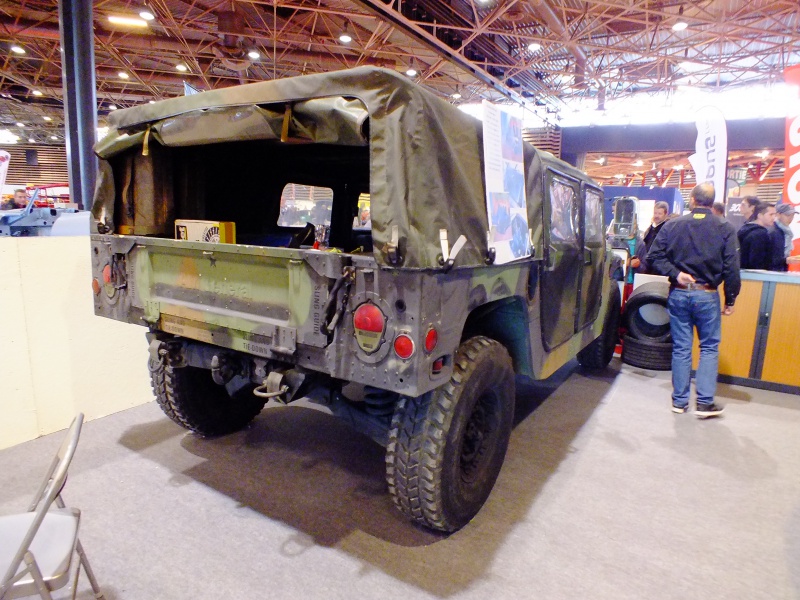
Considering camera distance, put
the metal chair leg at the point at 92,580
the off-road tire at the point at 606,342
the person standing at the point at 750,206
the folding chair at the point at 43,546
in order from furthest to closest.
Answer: the person standing at the point at 750,206 < the off-road tire at the point at 606,342 < the metal chair leg at the point at 92,580 < the folding chair at the point at 43,546

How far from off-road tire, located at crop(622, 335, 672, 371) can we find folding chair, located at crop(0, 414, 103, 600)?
534 cm

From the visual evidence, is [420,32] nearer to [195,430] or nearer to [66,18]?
[66,18]

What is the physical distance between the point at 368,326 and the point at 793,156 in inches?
291

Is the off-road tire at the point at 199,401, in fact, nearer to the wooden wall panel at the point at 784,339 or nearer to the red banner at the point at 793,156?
the wooden wall panel at the point at 784,339

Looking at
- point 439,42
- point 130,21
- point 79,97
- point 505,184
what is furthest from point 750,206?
point 130,21

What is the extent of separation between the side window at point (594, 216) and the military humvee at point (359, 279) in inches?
15.5

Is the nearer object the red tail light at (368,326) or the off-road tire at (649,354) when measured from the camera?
the red tail light at (368,326)

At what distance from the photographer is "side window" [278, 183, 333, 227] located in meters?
4.21

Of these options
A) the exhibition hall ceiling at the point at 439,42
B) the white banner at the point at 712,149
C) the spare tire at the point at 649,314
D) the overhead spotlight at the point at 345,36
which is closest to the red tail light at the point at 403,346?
the spare tire at the point at 649,314

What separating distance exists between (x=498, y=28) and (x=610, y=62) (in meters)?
5.35

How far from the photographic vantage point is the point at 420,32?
1014cm

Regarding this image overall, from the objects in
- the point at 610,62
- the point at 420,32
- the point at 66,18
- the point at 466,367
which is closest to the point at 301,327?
the point at 466,367

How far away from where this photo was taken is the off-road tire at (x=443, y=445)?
2.30m

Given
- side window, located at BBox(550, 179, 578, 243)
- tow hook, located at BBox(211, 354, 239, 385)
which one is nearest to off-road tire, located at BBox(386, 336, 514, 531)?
tow hook, located at BBox(211, 354, 239, 385)
